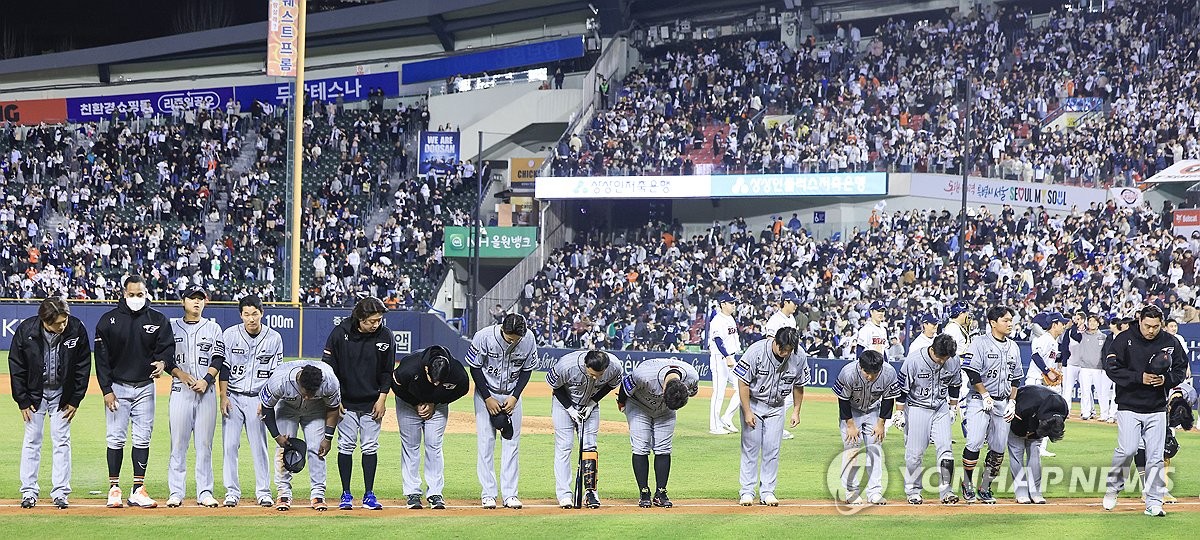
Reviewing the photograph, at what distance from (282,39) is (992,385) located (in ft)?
84.0

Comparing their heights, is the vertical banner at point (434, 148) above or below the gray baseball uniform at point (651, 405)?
above

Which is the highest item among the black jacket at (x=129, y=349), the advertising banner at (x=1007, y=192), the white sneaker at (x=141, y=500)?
the advertising banner at (x=1007, y=192)

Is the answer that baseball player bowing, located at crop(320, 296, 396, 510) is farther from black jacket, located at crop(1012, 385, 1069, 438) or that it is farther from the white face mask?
black jacket, located at crop(1012, 385, 1069, 438)

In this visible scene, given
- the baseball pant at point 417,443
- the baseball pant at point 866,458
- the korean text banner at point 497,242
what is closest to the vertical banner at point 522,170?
the korean text banner at point 497,242

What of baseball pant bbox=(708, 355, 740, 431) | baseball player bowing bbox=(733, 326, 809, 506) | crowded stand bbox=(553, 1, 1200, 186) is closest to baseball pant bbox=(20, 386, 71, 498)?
baseball player bowing bbox=(733, 326, 809, 506)

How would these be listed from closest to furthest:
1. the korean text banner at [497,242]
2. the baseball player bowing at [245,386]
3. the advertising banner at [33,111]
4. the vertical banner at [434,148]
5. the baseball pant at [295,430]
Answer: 1. the baseball pant at [295,430]
2. the baseball player bowing at [245,386]
3. the korean text banner at [497,242]
4. the vertical banner at [434,148]
5. the advertising banner at [33,111]

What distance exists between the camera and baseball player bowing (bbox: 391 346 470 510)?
11297 millimetres

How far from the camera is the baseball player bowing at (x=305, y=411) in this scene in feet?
35.2

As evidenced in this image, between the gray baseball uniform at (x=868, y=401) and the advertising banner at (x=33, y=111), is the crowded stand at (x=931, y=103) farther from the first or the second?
the gray baseball uniform at (x=868, y=401)

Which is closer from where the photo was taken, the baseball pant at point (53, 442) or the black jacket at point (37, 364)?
the black jacket at point (37, 364)

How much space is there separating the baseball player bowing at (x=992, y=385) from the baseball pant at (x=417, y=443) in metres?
5.04

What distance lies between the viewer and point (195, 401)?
11.3 m

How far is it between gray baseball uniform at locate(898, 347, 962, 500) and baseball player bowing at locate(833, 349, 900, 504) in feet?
0.75

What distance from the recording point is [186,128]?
51.8 meters
